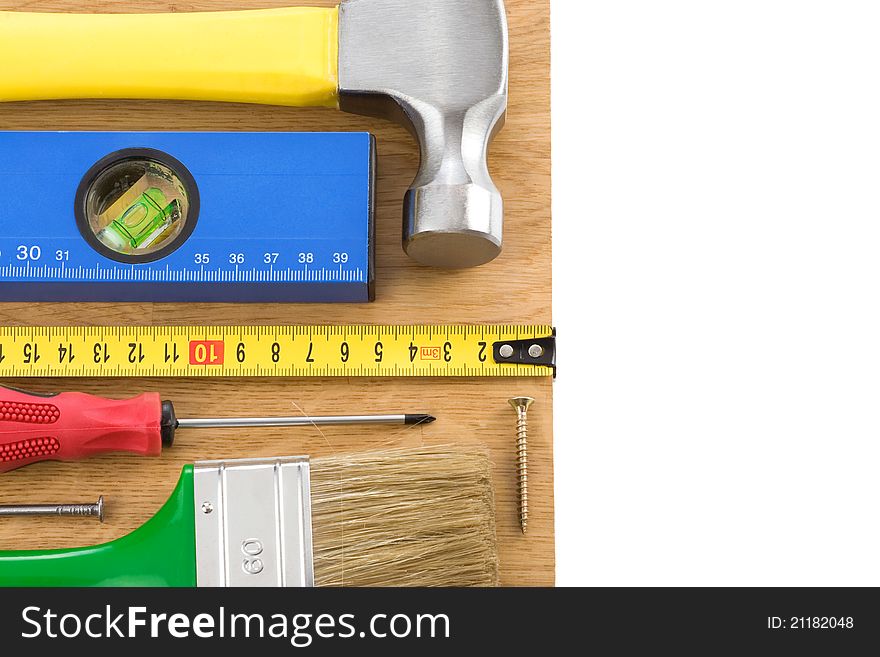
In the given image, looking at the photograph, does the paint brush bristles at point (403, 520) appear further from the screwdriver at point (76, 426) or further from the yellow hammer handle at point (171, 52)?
the yellow hammer handle at point (171, 52)

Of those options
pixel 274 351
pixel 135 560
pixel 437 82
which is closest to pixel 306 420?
pixel 274 351

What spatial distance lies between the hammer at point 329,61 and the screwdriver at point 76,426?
1.22 feet

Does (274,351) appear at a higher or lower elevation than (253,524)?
higher

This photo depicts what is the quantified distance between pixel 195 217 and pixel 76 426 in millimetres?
287

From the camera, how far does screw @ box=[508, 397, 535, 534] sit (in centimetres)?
108

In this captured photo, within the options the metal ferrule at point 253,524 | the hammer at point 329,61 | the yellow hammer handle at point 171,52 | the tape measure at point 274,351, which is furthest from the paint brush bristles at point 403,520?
the yellow hammer handle at point 171,52

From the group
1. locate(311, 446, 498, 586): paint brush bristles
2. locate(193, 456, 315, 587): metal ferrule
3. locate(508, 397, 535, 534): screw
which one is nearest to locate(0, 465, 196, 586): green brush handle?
locate(193, 456, 315, 587): metal ferrule

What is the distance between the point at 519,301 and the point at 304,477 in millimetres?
364

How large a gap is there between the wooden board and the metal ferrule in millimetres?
124

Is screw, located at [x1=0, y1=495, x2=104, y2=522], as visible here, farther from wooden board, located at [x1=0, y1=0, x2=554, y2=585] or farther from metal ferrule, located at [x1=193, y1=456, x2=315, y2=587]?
metal ferrule, located at [x1=193, y1=456, x2=315, y2=587]

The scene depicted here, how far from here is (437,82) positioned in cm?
107

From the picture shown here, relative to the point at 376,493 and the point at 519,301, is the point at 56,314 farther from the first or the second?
the point at 519,301

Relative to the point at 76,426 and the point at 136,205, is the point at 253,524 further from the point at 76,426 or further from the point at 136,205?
the point at 136,205

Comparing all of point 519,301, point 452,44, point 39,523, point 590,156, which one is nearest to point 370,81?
point 452,44
